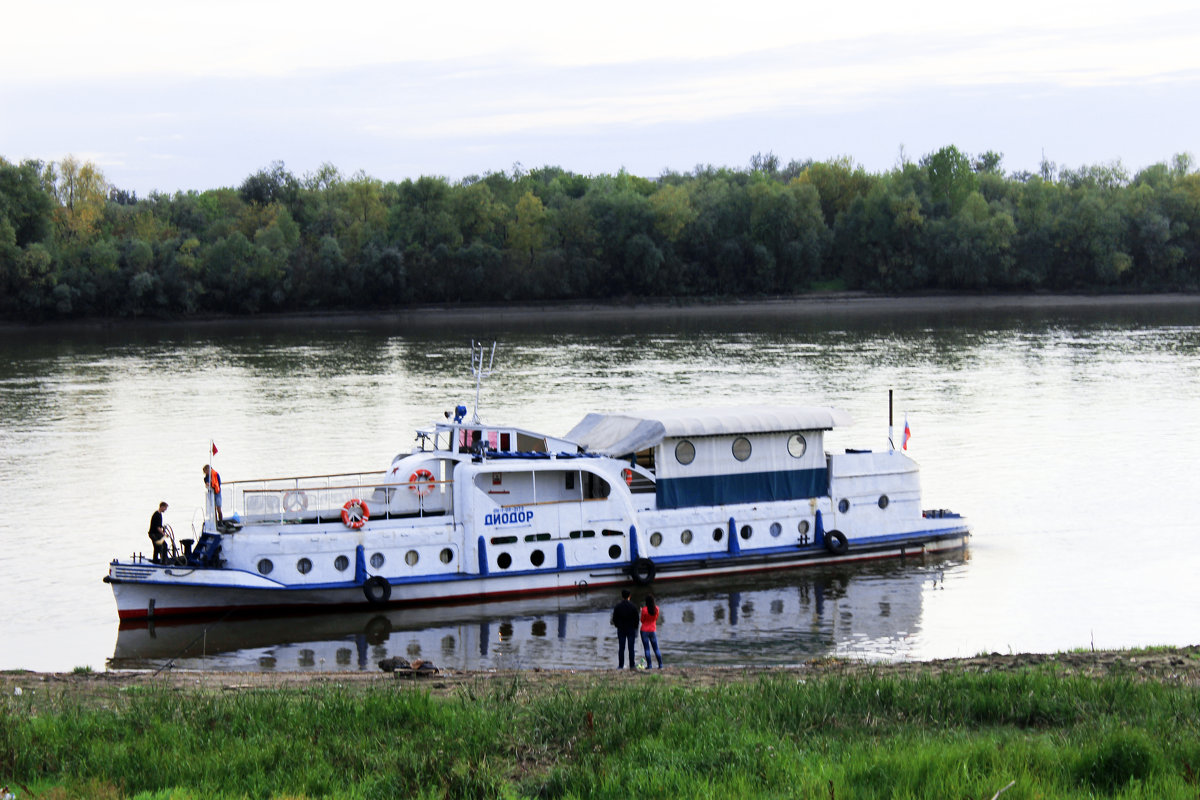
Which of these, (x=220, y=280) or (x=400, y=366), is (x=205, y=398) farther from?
(x=220, y=280)

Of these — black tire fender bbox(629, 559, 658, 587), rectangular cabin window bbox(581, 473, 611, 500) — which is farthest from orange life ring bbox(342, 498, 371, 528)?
black tire fender bbox(629, 559, 658, 587)

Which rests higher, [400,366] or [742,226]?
[742,226]

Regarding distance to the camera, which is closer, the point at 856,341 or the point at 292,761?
the point at 292,761

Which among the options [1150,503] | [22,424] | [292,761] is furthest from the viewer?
[22,424]

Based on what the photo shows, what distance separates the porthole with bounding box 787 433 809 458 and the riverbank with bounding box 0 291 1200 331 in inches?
3344

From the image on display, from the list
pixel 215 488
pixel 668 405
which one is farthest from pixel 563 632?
pixel 668 405

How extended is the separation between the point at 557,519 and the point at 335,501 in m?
4.88

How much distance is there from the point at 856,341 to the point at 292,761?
78.3 meters

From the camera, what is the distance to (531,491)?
27984 mm

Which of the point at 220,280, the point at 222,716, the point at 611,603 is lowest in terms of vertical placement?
the point at 611,603

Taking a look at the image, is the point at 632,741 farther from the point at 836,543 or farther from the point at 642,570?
the point at 836,543

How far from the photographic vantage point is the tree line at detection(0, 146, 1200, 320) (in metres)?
115

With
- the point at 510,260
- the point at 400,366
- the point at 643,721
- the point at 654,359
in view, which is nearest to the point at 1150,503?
the point at 643,721

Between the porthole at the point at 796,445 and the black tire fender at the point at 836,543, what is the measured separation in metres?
2.04
